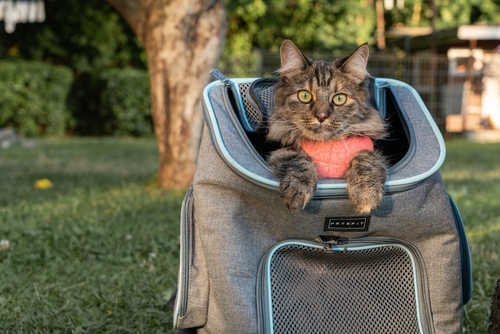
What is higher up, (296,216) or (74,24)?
(74,24)

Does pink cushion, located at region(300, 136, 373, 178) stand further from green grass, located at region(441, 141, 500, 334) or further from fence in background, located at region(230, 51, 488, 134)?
fence in background, located at region(230, 51, 488, 134)

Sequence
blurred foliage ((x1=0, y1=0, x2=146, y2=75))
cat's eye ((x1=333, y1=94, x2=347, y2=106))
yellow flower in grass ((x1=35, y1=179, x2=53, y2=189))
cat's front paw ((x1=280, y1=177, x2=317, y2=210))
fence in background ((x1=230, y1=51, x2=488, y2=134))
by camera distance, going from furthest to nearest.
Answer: blurred foliage ((x1=0, y1=0, x2=146, y2=75))
fence in background ((x1=230, y1=51, x2=488, y2=134))
yellow flower in grass ((x1=35, y1=179, x2=53, y2=189))
cat's eye ((x1=333, y1=94, x2=347, y2=106))
cat's front paw ((x1=280, y1=177, x2=317, y2=210))

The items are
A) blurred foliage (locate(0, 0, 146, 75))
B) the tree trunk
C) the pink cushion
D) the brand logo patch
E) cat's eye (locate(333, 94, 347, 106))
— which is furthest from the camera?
blurred foliage (locate(0, 0, 146, 75))

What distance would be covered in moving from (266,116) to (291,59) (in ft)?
0.77

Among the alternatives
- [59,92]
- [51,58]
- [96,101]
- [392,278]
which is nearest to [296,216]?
[392,278]

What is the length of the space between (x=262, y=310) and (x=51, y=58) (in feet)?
45.3

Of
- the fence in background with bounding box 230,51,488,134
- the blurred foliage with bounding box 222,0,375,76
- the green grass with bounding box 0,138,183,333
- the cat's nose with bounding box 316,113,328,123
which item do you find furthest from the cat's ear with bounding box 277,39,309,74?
the blurred foliage with bounding box 222,0,375,76

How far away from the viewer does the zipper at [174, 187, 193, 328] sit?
7.34 ft

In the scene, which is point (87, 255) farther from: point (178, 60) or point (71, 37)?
point (71, 37)

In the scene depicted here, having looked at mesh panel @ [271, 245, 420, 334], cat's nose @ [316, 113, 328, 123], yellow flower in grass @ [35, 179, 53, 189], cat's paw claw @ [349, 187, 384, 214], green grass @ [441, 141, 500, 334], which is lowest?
green grass @ [441, 141, 500, 334]

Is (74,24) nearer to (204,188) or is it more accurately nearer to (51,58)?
(51,58)

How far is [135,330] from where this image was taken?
265 cm

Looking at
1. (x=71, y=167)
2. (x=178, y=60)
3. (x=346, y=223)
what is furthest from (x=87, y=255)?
(x=71, y=167)

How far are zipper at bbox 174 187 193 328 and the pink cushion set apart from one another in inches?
18.3
